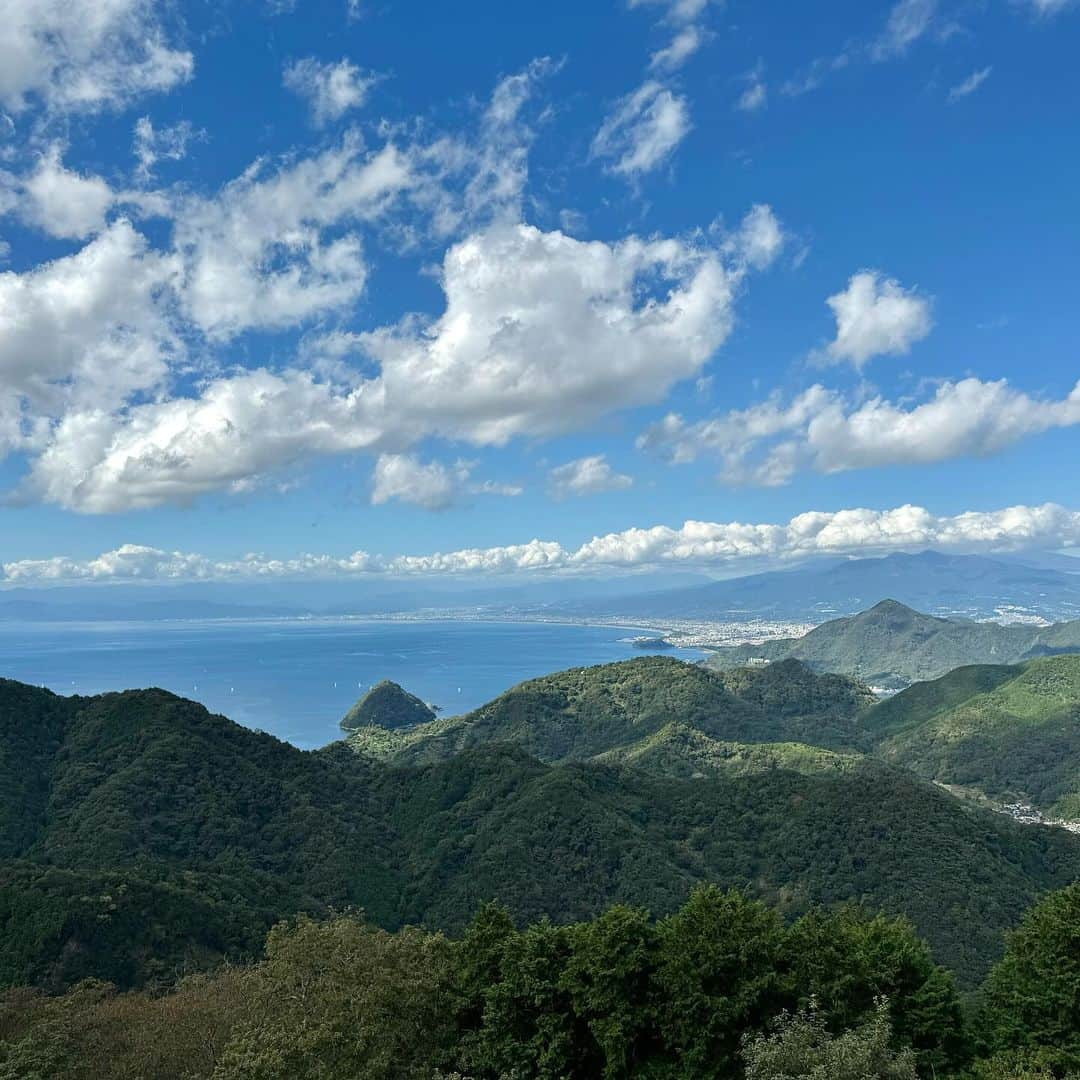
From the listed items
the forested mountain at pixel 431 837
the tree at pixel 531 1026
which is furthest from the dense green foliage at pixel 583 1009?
the forested mountain at pixel 431 837

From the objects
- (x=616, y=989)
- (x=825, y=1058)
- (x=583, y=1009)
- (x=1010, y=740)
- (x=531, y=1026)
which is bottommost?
(x=1010, y=740)

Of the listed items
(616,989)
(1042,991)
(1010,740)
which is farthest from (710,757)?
(616,989)

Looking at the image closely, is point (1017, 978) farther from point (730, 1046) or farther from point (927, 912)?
point (927, 912)

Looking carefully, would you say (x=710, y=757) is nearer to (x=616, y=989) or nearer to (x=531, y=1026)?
(x=616, y=989)

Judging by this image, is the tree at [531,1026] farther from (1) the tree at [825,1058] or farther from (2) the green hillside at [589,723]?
(2) the green hillside at [589,723]

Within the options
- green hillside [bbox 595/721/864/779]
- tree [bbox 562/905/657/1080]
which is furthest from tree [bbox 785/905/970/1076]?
green hillside [bbox 595/721/864/779]

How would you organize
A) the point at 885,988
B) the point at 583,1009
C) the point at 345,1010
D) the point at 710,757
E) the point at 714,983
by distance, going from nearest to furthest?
the point at 345,1010, the point at 583,1009, the point at 714,983, the point at 885,988, the point at 710,757
